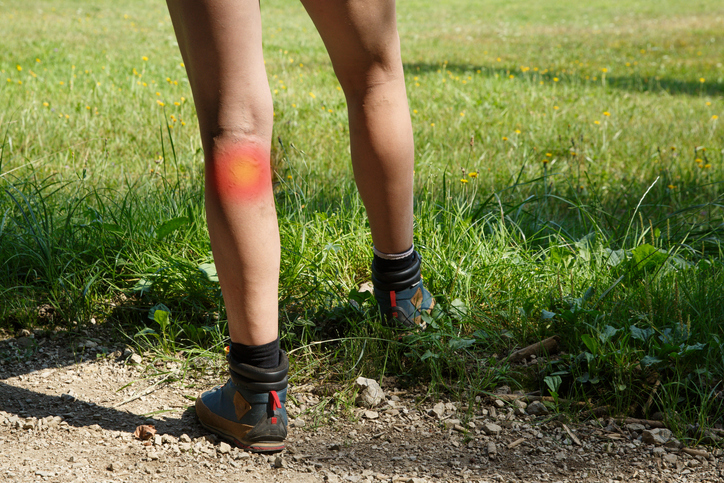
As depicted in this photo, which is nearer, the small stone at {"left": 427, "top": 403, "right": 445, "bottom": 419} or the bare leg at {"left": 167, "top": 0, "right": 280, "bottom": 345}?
the bare leg at {"left": 167, "top": 0, "right": 280, "bottom": 345}

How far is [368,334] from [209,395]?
511 mm

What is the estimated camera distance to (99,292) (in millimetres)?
2156

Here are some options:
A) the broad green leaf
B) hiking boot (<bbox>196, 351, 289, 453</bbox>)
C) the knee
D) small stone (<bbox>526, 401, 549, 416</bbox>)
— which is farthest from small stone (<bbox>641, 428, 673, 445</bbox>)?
the broad green leaf

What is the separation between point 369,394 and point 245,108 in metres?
0.83

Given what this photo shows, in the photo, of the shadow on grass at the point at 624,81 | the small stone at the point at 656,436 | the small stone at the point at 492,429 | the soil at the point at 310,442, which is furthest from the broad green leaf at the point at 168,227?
the shadow on grass at the point at 624,81

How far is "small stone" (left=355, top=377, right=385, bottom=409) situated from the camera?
5.58ft

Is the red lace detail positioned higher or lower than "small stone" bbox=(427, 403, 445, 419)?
higher

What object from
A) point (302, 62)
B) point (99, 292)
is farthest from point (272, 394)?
point (302, 62)

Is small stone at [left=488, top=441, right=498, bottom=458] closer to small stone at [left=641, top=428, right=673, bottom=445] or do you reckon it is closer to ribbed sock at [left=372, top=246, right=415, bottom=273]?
small stone at [left=641, top=428, right=673, bottom=445]

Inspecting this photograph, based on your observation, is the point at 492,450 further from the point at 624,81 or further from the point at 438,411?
the point at 624,81

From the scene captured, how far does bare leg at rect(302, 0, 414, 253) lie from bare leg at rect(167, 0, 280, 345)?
30cm

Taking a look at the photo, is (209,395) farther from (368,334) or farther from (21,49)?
(21,49)

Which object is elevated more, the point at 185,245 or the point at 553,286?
the point at 185,245

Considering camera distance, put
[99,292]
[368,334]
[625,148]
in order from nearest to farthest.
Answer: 1. [368,334]
2. [99,292]
3. [625,148]
